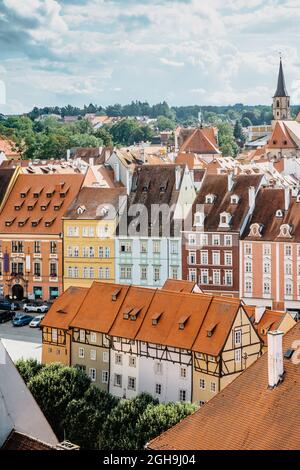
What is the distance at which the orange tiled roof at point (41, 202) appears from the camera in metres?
41.2

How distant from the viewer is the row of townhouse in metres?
25.1

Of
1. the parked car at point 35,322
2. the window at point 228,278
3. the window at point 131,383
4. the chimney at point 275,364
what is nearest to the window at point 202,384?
the window at point 131,383

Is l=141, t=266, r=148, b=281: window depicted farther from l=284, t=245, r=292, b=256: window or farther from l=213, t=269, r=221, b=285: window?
l=284, t=245, r=292, b=256: window

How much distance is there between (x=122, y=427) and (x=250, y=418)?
8.38 m

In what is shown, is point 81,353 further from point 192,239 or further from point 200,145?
point 200,145

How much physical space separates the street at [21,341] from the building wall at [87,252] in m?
3.99

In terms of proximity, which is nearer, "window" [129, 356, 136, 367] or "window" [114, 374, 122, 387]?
"window" [129, 356, 136, 367]

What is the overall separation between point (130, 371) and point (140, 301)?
2.12m

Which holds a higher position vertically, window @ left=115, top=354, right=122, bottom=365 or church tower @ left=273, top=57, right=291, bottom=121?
church tower @ left=273, top=57, right=291, bottom=121

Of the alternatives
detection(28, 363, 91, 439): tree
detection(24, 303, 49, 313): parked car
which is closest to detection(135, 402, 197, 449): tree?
detection(28, 363, 91, 439): tree

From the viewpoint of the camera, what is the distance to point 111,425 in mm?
22062

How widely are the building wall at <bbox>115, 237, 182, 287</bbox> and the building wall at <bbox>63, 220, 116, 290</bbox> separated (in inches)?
20.8

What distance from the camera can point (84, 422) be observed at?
22.6 m

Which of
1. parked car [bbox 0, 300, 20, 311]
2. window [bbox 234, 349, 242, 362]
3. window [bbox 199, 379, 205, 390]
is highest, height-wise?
window [bbox 234, 349, 242, 362]
